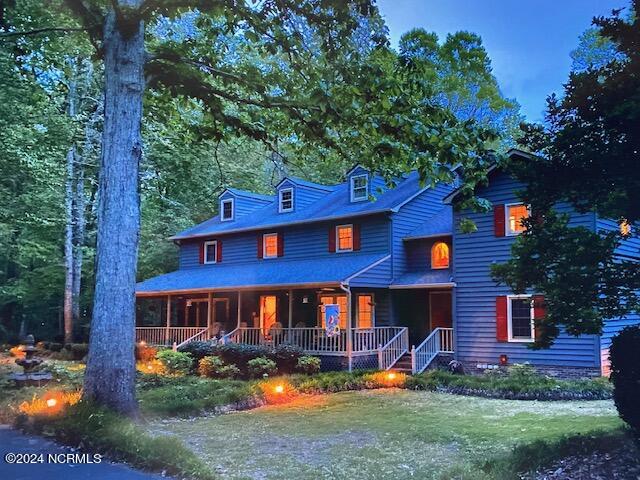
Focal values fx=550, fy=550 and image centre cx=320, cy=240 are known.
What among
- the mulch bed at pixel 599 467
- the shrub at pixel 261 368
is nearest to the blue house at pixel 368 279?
the shrub at pixel 261 368

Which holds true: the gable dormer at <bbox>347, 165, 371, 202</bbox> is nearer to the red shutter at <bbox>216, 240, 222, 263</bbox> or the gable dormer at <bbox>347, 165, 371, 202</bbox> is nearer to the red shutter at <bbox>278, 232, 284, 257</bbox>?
the red shutter at <bbox>278, 232, 284, 257</bbox>

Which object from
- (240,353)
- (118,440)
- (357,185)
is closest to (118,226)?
(118,440)

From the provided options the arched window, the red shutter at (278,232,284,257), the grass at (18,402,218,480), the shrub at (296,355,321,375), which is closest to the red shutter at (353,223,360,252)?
the arched window

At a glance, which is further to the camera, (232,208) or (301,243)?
(232,208)

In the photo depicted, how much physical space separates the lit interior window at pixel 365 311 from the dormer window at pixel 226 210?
8689 millimetres

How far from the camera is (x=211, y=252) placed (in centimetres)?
2541

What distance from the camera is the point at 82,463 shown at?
6348mm

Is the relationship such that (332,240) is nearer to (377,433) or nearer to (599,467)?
(377,433)

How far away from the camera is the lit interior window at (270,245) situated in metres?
22.8

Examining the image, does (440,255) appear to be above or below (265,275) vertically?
above

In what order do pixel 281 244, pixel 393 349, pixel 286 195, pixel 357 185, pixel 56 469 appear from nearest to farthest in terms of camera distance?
pixel 56 469, pixel 393 349, pixel 357 185, pixel 281 244, pixel 286 195

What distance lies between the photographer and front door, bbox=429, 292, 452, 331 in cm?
1873

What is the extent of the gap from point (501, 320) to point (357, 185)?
7.69m

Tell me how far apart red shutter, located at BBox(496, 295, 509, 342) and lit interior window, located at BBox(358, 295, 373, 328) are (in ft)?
15.9
